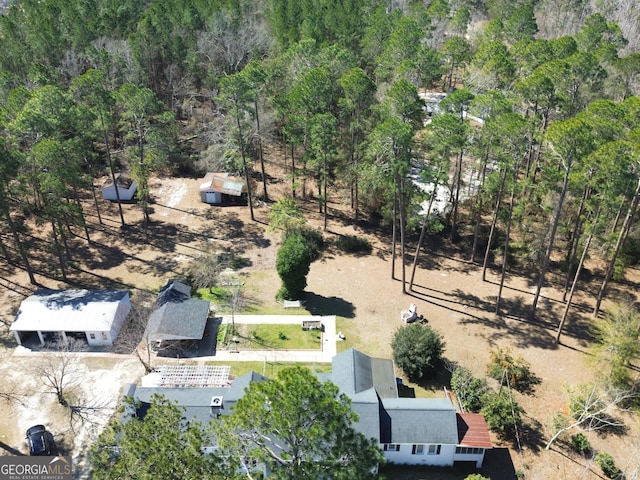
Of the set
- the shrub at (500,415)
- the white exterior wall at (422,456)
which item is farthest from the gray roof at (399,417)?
the shrub at (500,415)

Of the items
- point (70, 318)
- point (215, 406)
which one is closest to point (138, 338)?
point (70, 318)

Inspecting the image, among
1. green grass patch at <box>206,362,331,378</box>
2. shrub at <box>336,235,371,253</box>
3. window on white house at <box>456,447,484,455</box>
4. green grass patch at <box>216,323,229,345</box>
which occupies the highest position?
shrub at <box>336,235,371,253</box>

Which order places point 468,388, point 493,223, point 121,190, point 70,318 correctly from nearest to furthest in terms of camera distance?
point 468,388 → point 70,318 → point 493,223 → point 121,190

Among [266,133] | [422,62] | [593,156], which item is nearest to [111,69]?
[266,133]

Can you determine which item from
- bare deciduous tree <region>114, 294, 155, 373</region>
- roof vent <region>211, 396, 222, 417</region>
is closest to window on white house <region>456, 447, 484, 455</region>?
roof vent <region>211, 396, 222, 417</region>

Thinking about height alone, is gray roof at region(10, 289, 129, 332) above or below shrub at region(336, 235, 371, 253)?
above

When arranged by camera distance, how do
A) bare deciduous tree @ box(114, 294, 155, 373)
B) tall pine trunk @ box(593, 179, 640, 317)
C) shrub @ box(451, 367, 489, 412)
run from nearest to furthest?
shrub @ box(451, 367, 489, 412) → tall pine trunk @ box(593, 179, 640, 317) → bare deciduous tree @ box(114, 294, 155, 373)

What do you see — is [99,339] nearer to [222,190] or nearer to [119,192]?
[222,190]

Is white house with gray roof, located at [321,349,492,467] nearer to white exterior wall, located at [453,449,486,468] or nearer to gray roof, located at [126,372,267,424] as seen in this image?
white exterior wall, located at [453,449,486,468]
